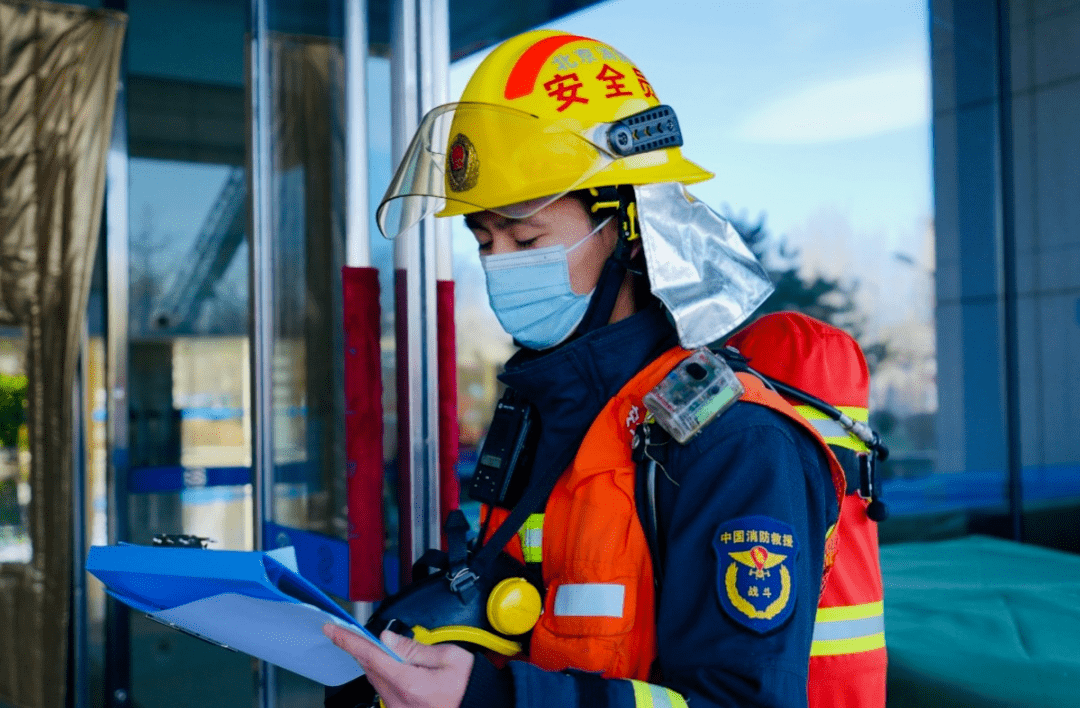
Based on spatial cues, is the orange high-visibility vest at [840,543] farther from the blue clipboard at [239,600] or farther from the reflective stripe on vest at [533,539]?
the blue clipboard at [239,600]

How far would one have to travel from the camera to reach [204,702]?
411cm

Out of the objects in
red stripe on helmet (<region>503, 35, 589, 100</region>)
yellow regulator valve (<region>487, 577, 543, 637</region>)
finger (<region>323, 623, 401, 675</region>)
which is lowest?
yellow regulator valve (<region>487, 577, 543, 637</region>)

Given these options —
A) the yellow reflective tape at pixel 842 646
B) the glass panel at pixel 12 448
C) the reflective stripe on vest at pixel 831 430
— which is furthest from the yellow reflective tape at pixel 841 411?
the glass panel at pixel 12 448

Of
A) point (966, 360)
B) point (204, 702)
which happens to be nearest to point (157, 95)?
point (204, 702)

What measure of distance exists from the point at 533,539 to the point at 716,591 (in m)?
0.32

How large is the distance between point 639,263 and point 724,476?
0.38 meters

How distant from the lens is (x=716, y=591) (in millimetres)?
991

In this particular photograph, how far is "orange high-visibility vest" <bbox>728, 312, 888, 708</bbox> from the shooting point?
1300mm

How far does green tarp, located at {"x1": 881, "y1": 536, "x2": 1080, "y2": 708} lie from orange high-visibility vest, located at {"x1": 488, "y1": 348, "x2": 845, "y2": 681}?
1.56 metres

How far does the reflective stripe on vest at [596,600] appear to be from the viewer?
1.07 metres

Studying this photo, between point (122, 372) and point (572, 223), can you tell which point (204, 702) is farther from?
point (572, 223)

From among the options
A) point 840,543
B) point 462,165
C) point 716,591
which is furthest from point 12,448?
point 716,591

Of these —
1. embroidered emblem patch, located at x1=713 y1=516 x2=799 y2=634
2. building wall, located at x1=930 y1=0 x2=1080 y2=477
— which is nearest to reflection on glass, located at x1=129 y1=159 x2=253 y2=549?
building wall, located at x1=930 y1=0 x2=1080 y2=477

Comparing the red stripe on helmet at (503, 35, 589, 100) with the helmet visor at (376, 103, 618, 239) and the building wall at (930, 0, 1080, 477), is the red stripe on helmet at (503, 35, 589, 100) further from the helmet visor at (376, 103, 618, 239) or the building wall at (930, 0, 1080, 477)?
the building wall at (930, 0, 1080, 477)
